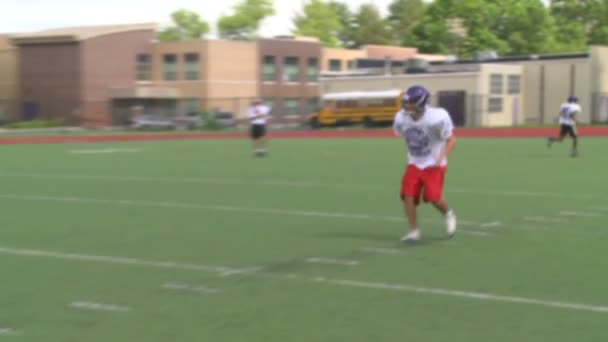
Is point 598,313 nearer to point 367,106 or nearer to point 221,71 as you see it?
point 367,106

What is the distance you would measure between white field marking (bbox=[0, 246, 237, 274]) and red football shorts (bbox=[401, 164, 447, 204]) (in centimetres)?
229

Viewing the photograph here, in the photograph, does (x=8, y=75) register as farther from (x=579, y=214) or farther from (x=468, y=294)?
(x=468, y=294)

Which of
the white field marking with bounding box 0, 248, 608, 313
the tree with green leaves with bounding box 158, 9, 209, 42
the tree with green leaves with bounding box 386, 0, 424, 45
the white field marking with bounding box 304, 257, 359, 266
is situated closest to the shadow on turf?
the white field marking with bounding box 304, 257, 359, 266

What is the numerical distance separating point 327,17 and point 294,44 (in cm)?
4135

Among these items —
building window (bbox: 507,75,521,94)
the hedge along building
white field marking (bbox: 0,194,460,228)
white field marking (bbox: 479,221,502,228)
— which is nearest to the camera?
white field marking (bbox: 479,221,502,228)

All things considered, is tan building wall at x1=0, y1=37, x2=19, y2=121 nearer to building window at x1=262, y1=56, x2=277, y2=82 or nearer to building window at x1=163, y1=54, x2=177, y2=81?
building window at x1=163, y1=54, x2=177, y2=81

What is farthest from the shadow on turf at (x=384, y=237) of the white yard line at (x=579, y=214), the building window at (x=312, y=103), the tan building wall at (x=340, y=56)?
the tan building wall at (x=340, y=56)

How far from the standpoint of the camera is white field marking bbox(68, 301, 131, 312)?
21.4 feet

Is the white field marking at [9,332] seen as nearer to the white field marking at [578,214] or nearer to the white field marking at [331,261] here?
the white field marking at [331,261]

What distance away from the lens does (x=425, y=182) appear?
9.27m

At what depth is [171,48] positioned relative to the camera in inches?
2714

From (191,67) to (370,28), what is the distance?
71205 millimetres

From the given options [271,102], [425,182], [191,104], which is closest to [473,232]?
[425,182]

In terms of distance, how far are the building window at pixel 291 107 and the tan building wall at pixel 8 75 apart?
21.0 metres
